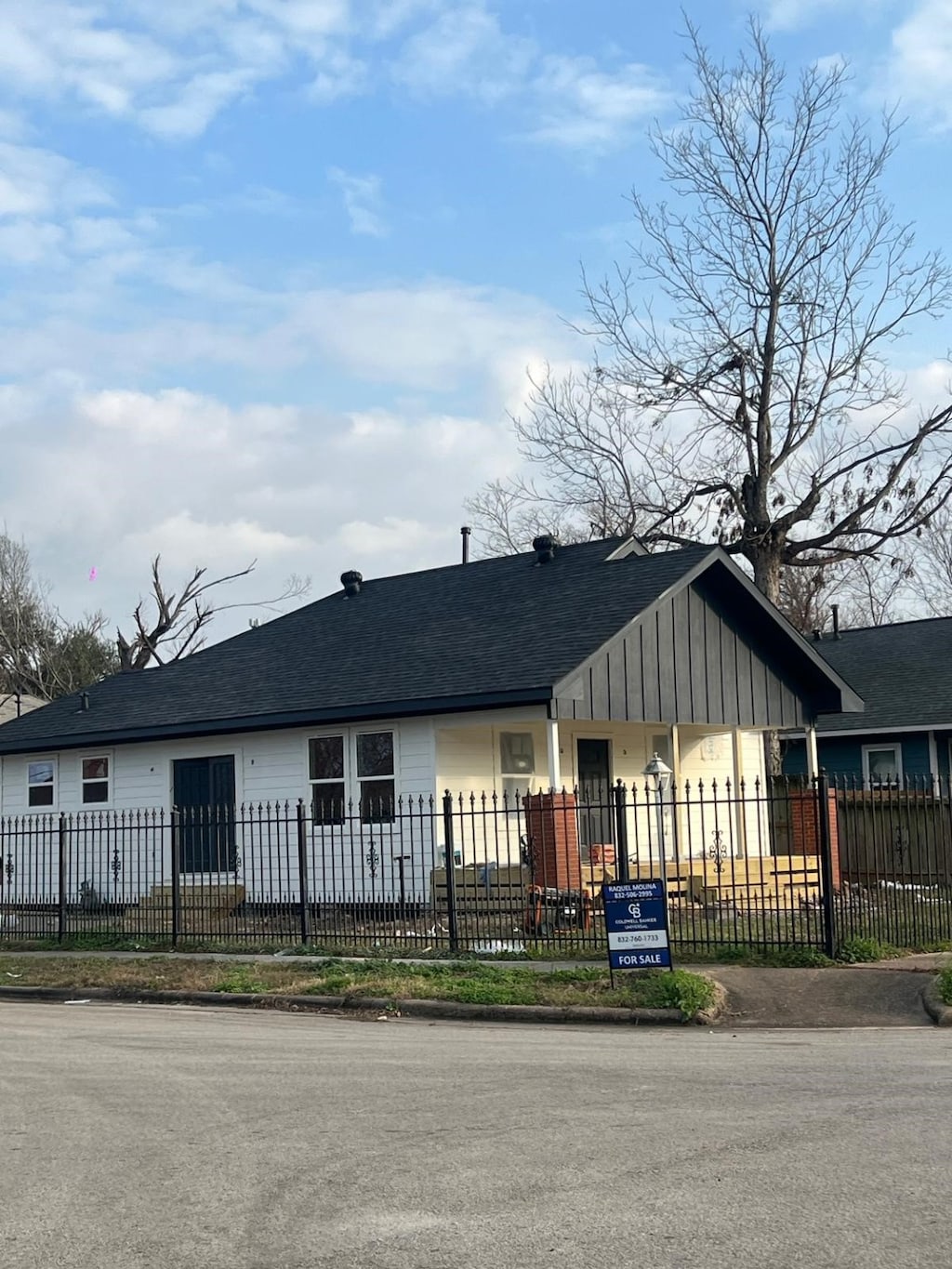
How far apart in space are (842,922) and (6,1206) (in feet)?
35.4

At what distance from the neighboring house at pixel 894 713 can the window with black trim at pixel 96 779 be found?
49.6 ft

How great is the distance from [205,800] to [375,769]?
380 cm

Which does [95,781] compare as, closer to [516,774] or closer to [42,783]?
[42,783]

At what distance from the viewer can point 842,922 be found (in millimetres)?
15445

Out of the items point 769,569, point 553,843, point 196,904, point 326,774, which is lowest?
point 196,904

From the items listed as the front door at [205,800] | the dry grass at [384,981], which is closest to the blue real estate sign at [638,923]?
the dry grass at [384,981]

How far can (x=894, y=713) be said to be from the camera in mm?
33500

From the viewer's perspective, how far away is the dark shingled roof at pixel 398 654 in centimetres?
2094

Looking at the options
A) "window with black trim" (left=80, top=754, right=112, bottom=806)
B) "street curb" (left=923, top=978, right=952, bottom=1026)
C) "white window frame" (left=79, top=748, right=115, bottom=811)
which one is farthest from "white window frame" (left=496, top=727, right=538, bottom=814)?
"street curb" (left=923, top=978, right=952, bottom=1026)

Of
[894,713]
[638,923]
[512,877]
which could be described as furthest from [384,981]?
[894,713]

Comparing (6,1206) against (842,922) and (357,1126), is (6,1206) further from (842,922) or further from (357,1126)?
(842,922)

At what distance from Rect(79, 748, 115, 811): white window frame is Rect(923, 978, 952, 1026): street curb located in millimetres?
16551

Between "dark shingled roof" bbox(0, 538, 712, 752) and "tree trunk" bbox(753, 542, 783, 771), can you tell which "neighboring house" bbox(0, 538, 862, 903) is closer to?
"dark shingled roof" bbox(0, 538, 712, 752)

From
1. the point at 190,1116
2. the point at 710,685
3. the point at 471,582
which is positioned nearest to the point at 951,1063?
the point at 190,1116
